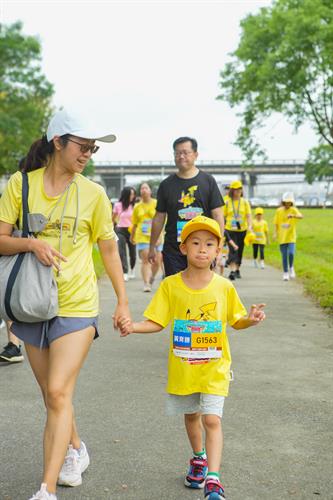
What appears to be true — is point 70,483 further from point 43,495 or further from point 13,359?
point 13,359

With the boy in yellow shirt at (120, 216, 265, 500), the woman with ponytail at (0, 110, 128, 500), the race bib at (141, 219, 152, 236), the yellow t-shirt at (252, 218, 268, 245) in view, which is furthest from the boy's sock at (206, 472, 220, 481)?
the yellow t-shirt at (252, 218, 268, 245)

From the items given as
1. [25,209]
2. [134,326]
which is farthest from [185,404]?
[25,209]

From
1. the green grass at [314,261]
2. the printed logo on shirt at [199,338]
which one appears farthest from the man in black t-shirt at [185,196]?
the green grass at [314,261]

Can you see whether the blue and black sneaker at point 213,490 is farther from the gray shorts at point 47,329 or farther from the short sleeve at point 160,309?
the gray shorts at point 47,329

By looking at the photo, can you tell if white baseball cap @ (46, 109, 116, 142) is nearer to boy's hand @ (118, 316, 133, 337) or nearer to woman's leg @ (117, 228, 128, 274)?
boy's hand @ (118, 316, 133, 337)

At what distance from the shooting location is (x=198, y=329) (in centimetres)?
434

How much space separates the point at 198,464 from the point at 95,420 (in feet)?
4.54

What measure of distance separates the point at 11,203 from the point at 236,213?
38.6ft

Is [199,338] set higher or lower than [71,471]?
higher

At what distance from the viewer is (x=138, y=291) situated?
14.1 m

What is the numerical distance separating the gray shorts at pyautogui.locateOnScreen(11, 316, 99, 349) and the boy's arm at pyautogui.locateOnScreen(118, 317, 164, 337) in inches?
7.2

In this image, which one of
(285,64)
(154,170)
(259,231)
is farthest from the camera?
(154,170)

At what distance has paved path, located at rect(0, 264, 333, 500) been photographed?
14.2ft

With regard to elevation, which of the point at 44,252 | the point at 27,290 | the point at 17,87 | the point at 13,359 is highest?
the point at 17,87
